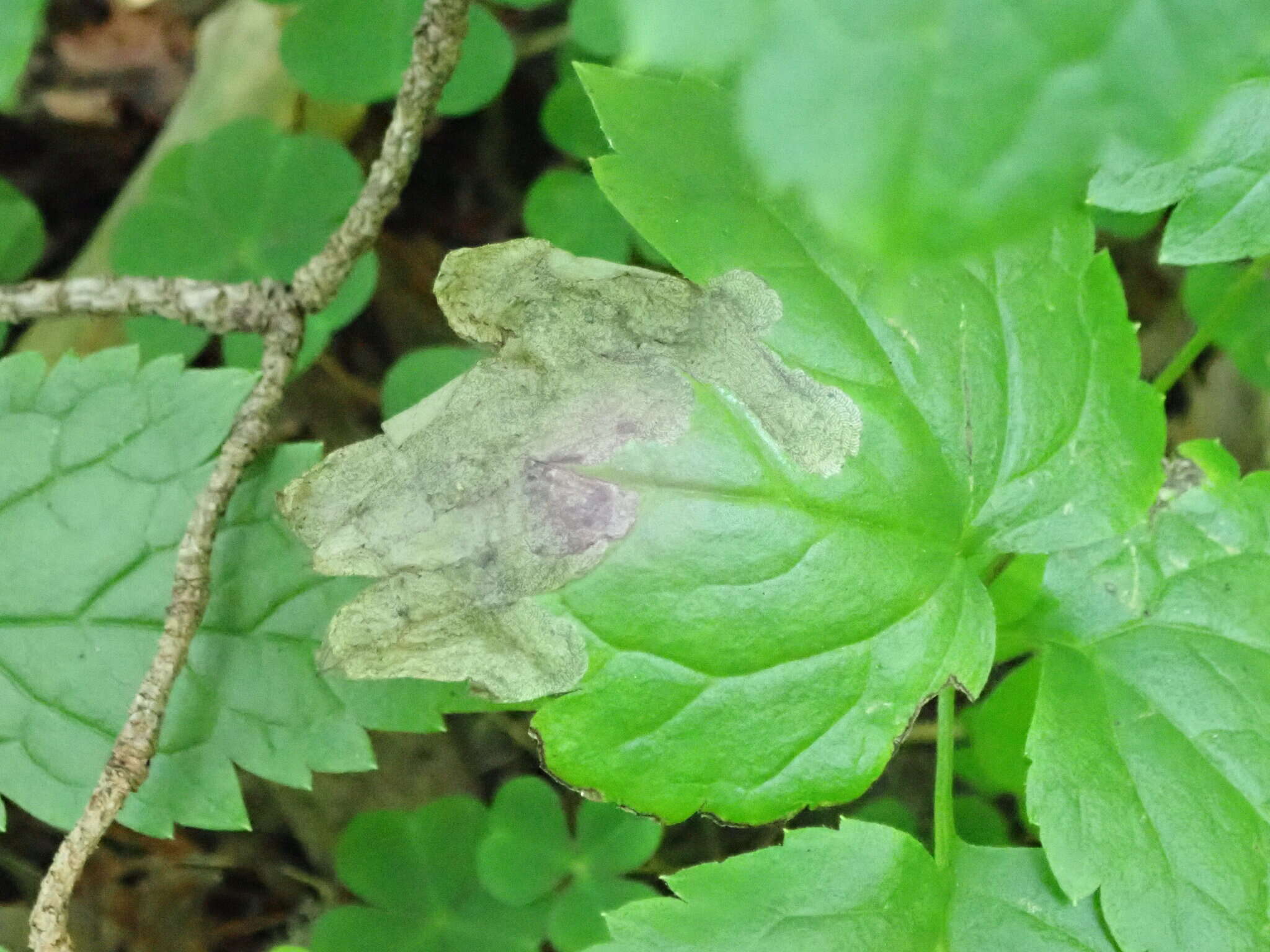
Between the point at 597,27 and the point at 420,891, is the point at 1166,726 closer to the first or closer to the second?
the point at 420,891

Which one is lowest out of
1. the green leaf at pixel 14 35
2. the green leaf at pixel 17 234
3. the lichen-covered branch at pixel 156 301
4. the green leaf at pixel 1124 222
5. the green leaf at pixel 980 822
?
the green leaf at pixel 980 822

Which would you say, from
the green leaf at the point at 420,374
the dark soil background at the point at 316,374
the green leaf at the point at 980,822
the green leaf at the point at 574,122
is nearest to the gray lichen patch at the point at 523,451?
the green leaf at the point at 420,374

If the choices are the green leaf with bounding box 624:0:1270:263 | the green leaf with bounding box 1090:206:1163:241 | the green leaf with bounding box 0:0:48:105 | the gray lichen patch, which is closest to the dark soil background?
the green leaf with bounding box 1090:206:1163:241

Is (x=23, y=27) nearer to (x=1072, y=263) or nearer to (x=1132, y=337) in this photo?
(x=1072, y=263)

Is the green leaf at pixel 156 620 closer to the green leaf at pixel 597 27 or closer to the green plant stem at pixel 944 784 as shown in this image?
the green plant stem at pixel 944 784

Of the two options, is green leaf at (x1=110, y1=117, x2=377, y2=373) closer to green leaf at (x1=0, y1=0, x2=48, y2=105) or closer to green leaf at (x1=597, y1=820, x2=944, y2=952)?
green leaf at (x1=0, y1=0, x2=48, y2=105)
